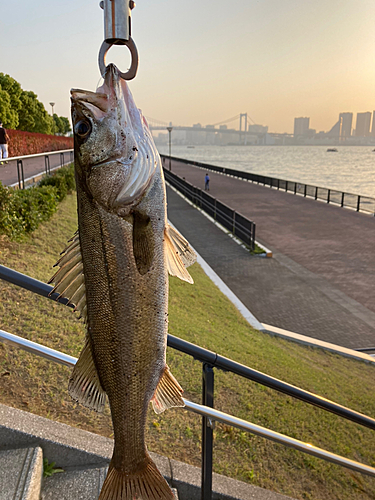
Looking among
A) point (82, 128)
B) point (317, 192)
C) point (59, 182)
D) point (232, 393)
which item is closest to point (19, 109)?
point (317, 192)

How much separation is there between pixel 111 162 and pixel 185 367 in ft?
16.7

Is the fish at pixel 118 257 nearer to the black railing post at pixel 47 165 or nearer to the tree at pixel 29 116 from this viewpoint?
the black railing post at pixel 47 165

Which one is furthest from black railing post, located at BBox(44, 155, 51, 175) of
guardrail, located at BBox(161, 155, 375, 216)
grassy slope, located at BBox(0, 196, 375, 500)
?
guardrail, located at BBox(161, 155, 375, 216)

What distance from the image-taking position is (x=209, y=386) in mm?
2738

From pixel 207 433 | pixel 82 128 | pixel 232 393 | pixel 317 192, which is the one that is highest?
pixel 82 128

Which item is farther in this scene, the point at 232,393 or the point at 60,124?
the point at 60,124

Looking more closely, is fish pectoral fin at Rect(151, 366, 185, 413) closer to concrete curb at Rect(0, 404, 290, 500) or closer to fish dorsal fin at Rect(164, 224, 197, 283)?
fish dorsal fin at Rect(164, 224, 197, 283)

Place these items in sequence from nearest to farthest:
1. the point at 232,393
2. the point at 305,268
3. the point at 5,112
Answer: the point at 232,393, the point at 305,268, the point at 5,112

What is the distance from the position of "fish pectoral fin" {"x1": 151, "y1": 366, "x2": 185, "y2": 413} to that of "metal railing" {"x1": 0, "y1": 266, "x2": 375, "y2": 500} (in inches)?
30.9

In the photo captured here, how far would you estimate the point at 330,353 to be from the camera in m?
9.31

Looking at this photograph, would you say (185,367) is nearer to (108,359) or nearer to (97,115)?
(108,359)

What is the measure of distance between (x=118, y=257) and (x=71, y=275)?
0.19 meters

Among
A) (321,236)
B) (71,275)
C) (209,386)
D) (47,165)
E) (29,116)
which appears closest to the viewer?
(71,275)

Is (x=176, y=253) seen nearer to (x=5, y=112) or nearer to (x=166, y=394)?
(x=166, y=394)
